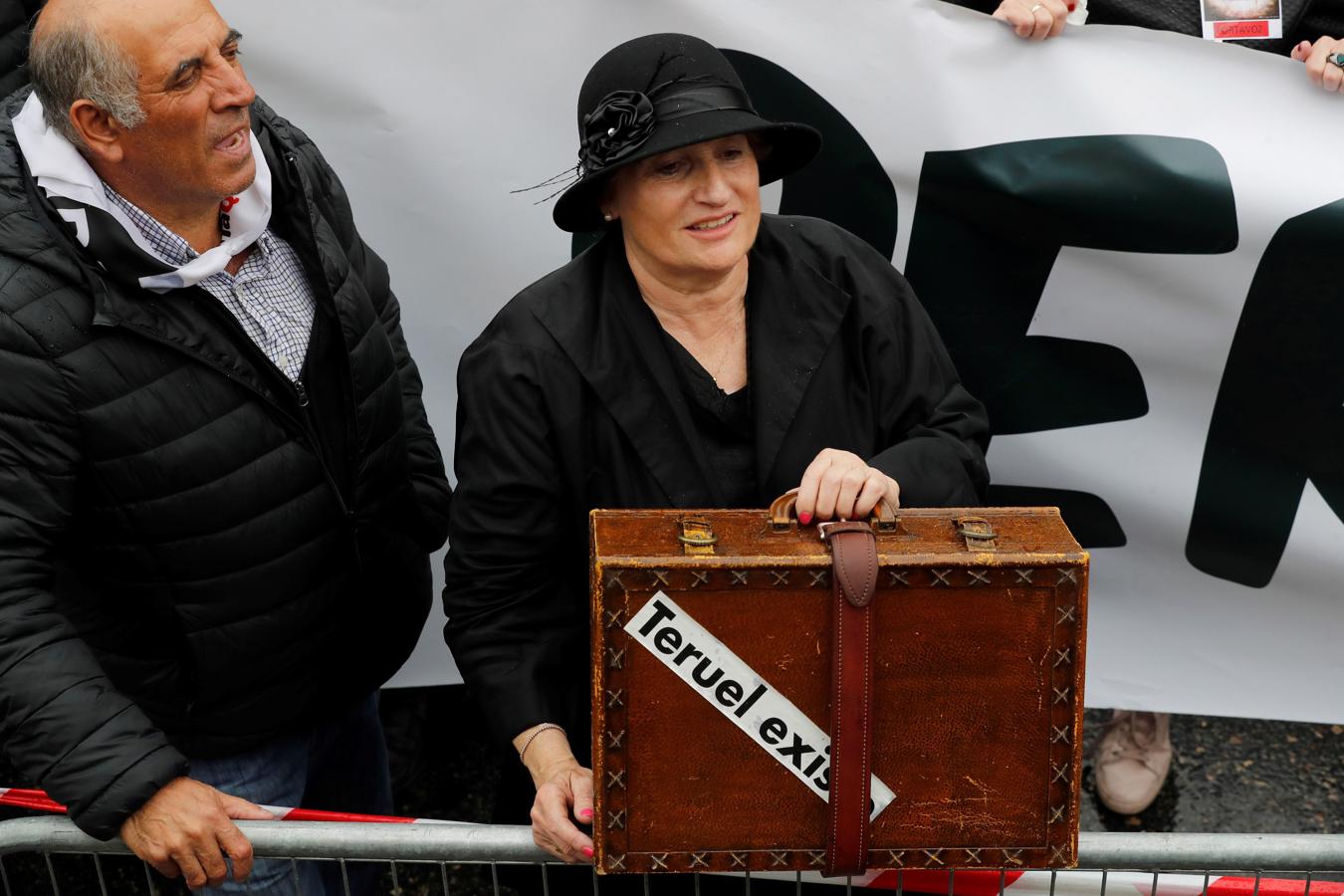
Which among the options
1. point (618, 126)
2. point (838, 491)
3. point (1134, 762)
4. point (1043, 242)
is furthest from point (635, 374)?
point (1134, 762)

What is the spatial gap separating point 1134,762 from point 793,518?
2076 mm

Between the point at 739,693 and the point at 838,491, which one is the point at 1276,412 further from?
the point at 739,693

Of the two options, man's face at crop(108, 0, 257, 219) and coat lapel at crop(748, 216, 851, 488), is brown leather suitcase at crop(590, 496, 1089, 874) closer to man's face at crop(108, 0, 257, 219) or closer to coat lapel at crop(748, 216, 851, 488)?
coat lapel at crop(748, 216, 851, 488)

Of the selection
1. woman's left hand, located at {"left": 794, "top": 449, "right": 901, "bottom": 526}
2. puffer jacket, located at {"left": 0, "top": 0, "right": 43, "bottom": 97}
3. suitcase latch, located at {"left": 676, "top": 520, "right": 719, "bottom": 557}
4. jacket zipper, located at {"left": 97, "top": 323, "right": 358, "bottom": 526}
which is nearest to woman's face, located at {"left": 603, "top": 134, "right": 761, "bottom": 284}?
woman's left hand, located at {"left": 794, "top": 449, "right": 901, "bottom": 526}

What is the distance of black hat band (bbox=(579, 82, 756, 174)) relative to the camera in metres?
2.23

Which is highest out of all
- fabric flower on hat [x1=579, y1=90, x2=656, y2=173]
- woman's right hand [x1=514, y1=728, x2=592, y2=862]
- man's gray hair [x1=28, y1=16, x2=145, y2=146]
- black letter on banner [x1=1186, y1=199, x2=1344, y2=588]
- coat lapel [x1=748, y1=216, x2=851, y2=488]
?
man's gray hair [x1=28, y1=16, x2=145, y2=146]

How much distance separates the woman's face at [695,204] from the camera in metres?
2.29

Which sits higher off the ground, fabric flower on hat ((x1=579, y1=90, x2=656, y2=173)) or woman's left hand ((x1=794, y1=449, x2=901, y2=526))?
fabric flower on hat ((x1=579, y1=90, x2=656, y2=173))

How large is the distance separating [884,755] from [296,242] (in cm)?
140

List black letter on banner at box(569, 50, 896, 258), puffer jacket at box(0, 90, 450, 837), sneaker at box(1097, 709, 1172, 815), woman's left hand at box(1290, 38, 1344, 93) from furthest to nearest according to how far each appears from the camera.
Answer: sneaker at box(1097, 709, 1172, 815) → black letter on banner at box(569, 50, 896, 258) → woman's left hand at box(1290, 38, 1344, 93) → puffer jacket at box(0, 90, 450, 837)

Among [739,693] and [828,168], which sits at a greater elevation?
[828,168]

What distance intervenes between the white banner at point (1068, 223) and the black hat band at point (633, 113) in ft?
3.15

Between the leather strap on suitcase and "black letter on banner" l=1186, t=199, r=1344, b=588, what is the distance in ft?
5.42

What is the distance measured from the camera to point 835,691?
183cm
